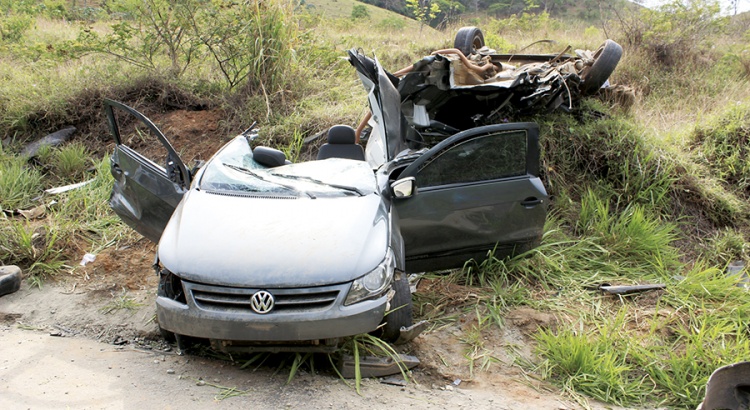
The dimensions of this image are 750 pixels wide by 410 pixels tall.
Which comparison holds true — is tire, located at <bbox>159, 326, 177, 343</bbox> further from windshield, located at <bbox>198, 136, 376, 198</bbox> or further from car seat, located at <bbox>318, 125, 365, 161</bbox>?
car seat, located at <bbox>318, 125, 365, 161</bbox>

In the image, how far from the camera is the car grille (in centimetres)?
308

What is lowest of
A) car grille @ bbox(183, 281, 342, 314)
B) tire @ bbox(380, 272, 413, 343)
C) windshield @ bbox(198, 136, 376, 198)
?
tire @ bbox(380, 272, 413, 343)

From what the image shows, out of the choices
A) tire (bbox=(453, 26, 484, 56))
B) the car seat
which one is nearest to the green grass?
the car seat

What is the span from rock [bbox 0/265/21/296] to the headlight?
129 inches

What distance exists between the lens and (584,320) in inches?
180

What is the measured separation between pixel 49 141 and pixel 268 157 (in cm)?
518

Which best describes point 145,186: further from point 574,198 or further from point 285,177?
point 574,198

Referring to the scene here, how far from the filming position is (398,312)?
12.1 ft

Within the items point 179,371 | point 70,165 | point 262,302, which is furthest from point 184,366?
point 70,165

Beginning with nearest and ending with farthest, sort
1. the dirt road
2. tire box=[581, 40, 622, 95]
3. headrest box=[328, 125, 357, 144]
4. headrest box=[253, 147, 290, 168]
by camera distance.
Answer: the dirt road, headrest box=[253, 147, 290, 168], headrest box=[328, 125, 357, 144], tire box=[581, 40, 622, 95]

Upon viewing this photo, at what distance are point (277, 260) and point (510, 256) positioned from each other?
95.2 inches

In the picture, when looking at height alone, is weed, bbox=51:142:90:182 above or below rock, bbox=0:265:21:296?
above

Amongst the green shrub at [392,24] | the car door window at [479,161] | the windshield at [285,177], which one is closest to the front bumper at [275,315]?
the windshield at [285,177]

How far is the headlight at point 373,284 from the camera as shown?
10.4 feet
